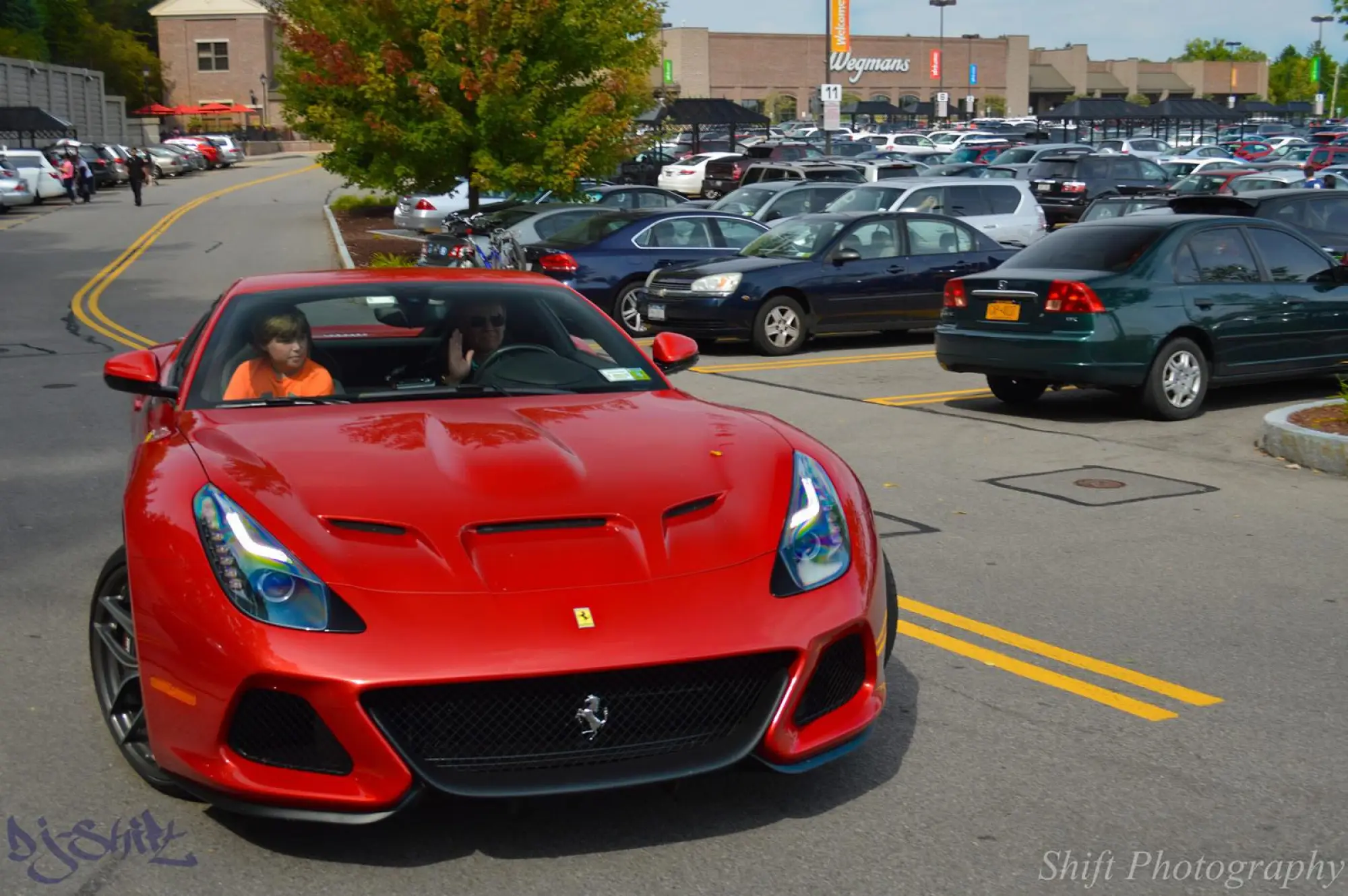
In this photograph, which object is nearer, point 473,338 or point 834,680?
point 834,680

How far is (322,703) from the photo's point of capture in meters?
3.82

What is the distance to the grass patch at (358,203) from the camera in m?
43.0

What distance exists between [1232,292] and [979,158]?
38.5 metres

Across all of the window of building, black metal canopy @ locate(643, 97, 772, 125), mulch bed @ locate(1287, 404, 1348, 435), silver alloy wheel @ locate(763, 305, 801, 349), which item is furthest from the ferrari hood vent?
the window of building

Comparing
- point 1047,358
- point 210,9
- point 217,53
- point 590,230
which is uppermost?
point 210,9

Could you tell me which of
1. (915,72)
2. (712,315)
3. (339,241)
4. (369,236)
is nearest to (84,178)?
(369,236)

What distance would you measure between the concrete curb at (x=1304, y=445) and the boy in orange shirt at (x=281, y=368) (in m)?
6.93

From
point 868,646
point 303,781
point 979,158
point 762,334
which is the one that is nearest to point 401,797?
point 303,781

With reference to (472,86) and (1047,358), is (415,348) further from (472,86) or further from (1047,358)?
(472,86)

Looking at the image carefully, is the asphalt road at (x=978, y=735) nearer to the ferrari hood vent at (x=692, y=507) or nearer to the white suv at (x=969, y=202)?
the ferrari hood vent at (x=692, y=507)

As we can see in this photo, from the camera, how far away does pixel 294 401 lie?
5.37m

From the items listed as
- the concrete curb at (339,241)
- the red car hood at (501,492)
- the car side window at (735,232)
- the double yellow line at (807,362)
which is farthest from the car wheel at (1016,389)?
the concrete curb at (339,241)

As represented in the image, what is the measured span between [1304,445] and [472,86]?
1713 cm

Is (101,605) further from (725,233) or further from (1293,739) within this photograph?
(725,233)
